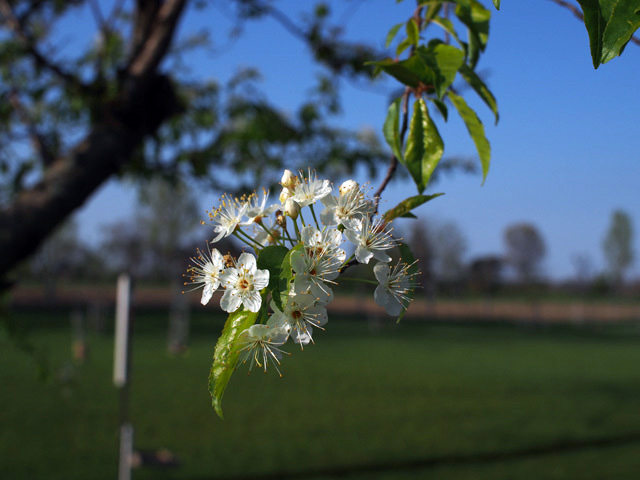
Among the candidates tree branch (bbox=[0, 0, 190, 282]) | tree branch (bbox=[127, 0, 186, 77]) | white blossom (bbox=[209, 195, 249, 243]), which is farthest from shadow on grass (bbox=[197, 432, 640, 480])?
white blossom (bbox=[209, 195, 249, 243])

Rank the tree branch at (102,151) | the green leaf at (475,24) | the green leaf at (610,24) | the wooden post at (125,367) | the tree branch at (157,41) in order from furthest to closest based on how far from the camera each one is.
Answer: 1. the wooden post at (125,367)
2. the tree branch at (157,41)
3. the tree branch at (102,151)
4. the green leaf at (475,24)
5. the green leaf at (610,24)

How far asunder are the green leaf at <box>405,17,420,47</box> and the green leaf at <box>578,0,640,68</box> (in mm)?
296

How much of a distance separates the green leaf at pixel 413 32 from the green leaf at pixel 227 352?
44cm

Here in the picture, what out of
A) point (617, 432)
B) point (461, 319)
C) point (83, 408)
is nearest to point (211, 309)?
point (461, 319)

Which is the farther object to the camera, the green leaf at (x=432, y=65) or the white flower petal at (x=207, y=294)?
the green leaf at (x=432, y=65)

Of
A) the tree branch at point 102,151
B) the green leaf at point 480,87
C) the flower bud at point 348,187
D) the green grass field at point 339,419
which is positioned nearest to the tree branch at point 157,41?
the tree branch at point 102,151

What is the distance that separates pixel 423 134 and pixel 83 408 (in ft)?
24.9

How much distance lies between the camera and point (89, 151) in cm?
221

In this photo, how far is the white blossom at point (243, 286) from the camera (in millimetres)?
521

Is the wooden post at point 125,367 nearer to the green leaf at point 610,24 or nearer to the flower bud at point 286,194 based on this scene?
the flower bud at point 286,194

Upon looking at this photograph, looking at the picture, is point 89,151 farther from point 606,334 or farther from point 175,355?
point 606,334

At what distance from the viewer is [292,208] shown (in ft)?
2.00

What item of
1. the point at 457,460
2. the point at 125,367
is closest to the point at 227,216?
the point at 125,367

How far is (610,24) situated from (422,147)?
0.25 m
